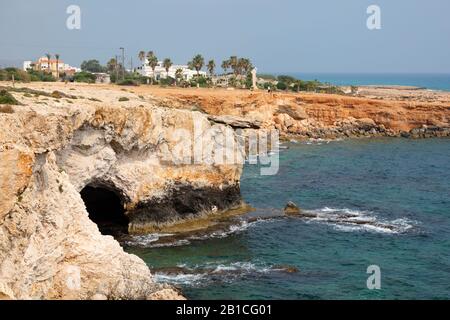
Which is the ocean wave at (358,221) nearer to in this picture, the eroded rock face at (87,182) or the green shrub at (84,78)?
the eroded rock face at (87,182)

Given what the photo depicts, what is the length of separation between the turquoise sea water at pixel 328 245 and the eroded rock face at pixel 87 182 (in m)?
3.53

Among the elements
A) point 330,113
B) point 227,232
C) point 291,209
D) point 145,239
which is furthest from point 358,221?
point 330,113

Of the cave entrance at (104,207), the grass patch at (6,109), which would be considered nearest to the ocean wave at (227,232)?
the cave entrance at (104,207)

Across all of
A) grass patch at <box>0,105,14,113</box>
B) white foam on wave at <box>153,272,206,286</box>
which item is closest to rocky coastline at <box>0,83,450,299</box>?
grass patch at <box>0,105,14,113</box>

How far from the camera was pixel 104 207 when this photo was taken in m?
34.5

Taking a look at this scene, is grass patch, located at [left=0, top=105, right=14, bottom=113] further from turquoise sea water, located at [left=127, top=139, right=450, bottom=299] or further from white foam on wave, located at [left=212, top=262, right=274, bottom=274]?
white foam on wave, located at [left=212, top=262, right=274, bottom=274]

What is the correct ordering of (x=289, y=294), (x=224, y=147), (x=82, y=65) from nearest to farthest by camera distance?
(x=289, y=294) → (x=224, y=147) → (x=82, y=65)

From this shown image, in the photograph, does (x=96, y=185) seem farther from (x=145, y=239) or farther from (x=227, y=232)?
(x=227, y=232)

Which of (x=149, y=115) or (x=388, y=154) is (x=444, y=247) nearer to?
(x=149, y=115)

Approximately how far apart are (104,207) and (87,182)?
249 inches

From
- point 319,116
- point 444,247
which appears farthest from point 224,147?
point 319,116

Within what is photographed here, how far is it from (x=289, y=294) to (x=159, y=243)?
880 cm

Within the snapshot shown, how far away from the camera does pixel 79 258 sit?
1967 cm

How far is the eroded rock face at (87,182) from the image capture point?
16.5 meters
